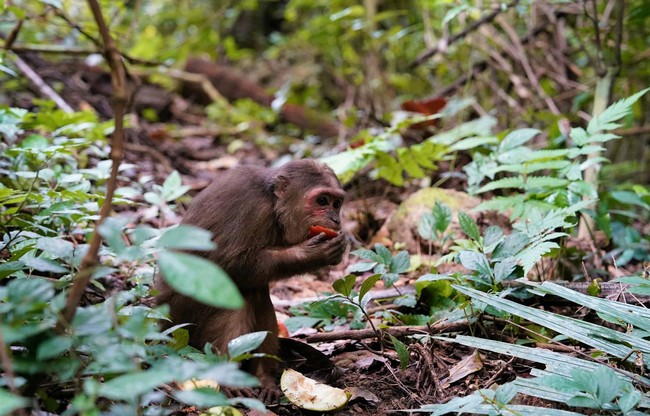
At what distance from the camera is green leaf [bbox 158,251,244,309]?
5.72 feet

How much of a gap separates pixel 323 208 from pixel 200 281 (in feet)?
9.45

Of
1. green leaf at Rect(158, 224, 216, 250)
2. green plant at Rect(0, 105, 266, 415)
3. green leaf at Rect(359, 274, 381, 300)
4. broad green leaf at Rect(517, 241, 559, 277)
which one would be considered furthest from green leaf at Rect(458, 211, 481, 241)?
green leaf at Rect(158, 224, 216, 250)

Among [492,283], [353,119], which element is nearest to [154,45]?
[353,119]

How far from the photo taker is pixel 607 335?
3.15 metres

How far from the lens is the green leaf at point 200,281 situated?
1744mm

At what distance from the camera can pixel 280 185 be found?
454cm

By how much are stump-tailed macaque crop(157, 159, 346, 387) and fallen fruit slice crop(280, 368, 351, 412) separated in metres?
0.29

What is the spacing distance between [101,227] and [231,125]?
9.58 meters

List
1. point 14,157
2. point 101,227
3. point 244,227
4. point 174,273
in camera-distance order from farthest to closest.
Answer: point 14,157, point 244,227, point 101,227, point 174,273

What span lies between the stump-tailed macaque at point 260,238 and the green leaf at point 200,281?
211 cm

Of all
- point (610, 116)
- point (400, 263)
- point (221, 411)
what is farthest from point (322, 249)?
point (610, 116)

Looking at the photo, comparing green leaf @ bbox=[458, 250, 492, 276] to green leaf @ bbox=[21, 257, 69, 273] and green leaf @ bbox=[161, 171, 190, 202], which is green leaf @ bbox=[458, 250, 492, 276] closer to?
green leaf @ bbox=[21, 257, 69, 273]

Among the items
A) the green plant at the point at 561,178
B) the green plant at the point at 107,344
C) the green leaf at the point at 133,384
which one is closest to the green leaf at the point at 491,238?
the green plant at the point at 561,178

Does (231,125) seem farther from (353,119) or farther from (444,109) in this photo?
(444,109)
